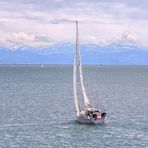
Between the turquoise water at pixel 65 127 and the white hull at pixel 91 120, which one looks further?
the white hull at pixel 91 120

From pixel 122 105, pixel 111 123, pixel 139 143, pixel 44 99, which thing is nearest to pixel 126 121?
pixel 111 123

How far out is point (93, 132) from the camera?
249ft

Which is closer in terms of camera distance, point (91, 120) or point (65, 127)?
point (65, 127)

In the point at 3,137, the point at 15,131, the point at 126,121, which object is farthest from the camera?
the point at 126,121

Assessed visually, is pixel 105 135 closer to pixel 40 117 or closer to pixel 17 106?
pixel 40 117

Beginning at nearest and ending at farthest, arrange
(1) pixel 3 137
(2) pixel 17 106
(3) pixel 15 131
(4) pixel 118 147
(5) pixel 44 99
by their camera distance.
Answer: (4) pixel 118 147 → (1) pixel 3 137 → (3) pixel 15 131 → (2) pixel 17 106 → (5) pixel 44 99

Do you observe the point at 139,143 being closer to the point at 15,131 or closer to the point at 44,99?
the point at 15,131

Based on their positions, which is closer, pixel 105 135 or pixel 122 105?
pixel 105 135

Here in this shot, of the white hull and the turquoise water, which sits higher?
the white hull

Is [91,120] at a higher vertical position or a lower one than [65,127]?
higher

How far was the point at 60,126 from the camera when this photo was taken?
80.1 meters

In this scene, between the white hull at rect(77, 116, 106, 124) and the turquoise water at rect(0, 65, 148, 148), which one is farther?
the white hull at rect(77, 116, 106, 124)

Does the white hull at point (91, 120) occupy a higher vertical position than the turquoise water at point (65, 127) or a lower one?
higher

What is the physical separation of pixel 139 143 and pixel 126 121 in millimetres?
19280
